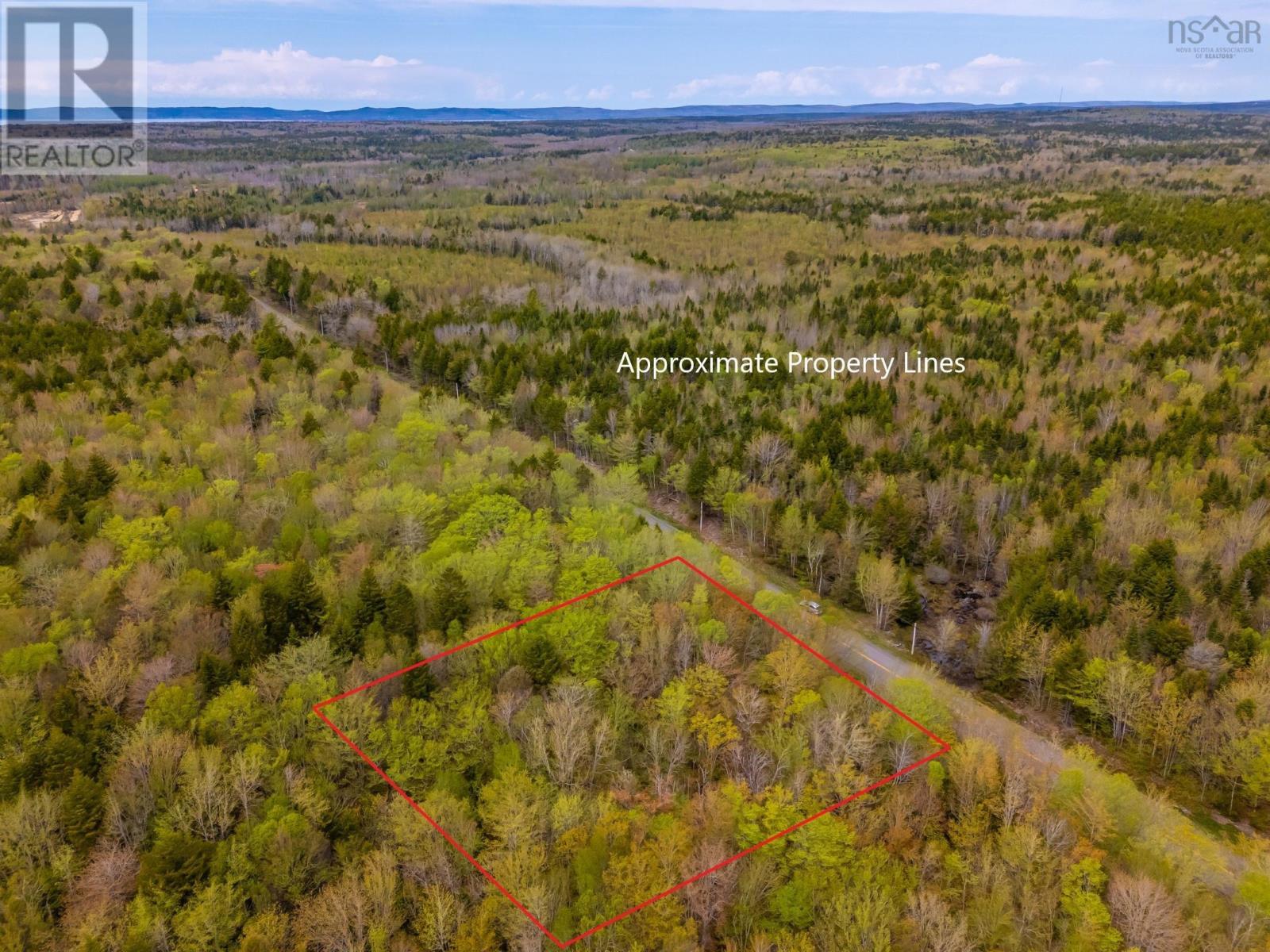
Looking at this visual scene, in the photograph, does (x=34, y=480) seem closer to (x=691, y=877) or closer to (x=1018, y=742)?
(x=691, y=877)

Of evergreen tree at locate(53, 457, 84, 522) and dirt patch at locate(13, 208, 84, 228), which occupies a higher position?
dirt patch at locate(13, 208, 84, 228)

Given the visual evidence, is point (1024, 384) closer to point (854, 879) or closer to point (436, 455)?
point (436, 455)

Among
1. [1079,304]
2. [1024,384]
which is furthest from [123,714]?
[1079,304]

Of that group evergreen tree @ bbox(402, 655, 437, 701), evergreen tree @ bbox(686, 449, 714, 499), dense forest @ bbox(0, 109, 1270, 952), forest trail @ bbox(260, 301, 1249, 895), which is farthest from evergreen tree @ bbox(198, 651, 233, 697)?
evergreen tree @ bbox(686, 449, 714, 499)

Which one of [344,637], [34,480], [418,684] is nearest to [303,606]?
[344,637]

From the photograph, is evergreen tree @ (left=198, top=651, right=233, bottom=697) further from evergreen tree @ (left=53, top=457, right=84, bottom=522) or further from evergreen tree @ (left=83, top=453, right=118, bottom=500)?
evergreen tree @ (left=83, top=453, right=118, bottom=500)

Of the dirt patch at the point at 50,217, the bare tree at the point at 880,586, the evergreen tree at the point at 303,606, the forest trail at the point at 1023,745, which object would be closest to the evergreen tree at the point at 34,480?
the evergreen tree at the point at 303,606

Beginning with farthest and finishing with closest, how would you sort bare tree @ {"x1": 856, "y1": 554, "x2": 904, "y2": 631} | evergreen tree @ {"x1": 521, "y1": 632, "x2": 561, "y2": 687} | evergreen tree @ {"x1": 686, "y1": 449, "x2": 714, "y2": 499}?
evergreen tree @ {"x1": 686, "y1": 449, "x2": 714, "y2": 499}, bare tree @ {"x1": 856, "y1": 554, "x2": 904, "y2": 631}, evergreen tree @ {"x1": 521, "y1": 632, "x2": 561, "y2": 687}
